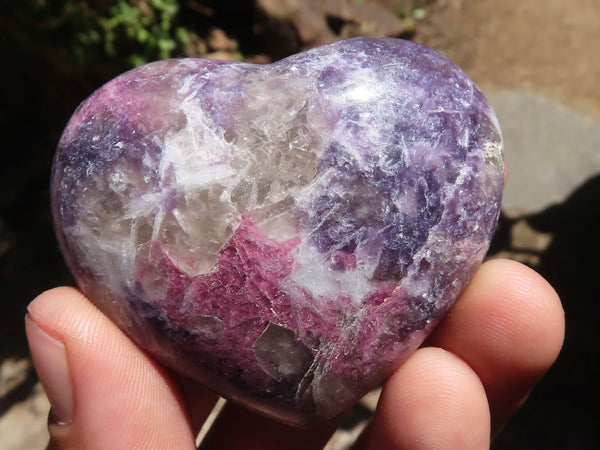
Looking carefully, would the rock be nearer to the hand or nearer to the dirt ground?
the dirt ground

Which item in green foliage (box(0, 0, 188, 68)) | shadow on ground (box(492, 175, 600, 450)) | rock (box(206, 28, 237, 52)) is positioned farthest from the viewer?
rock (box(206, 28, 237, 52))

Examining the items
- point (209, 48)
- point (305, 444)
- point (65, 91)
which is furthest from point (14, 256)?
point (305, 444)

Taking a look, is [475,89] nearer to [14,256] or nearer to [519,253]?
[519,253]

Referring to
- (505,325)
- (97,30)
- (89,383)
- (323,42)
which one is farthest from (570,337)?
(97,30)

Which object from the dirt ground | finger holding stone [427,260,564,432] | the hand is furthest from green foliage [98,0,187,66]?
finger holding stone [427,260,564,432]

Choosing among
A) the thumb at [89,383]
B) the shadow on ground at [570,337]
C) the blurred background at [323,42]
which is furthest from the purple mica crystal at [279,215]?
the shadow on ground at [570,337]

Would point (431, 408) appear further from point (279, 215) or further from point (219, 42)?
point (219, 42)
